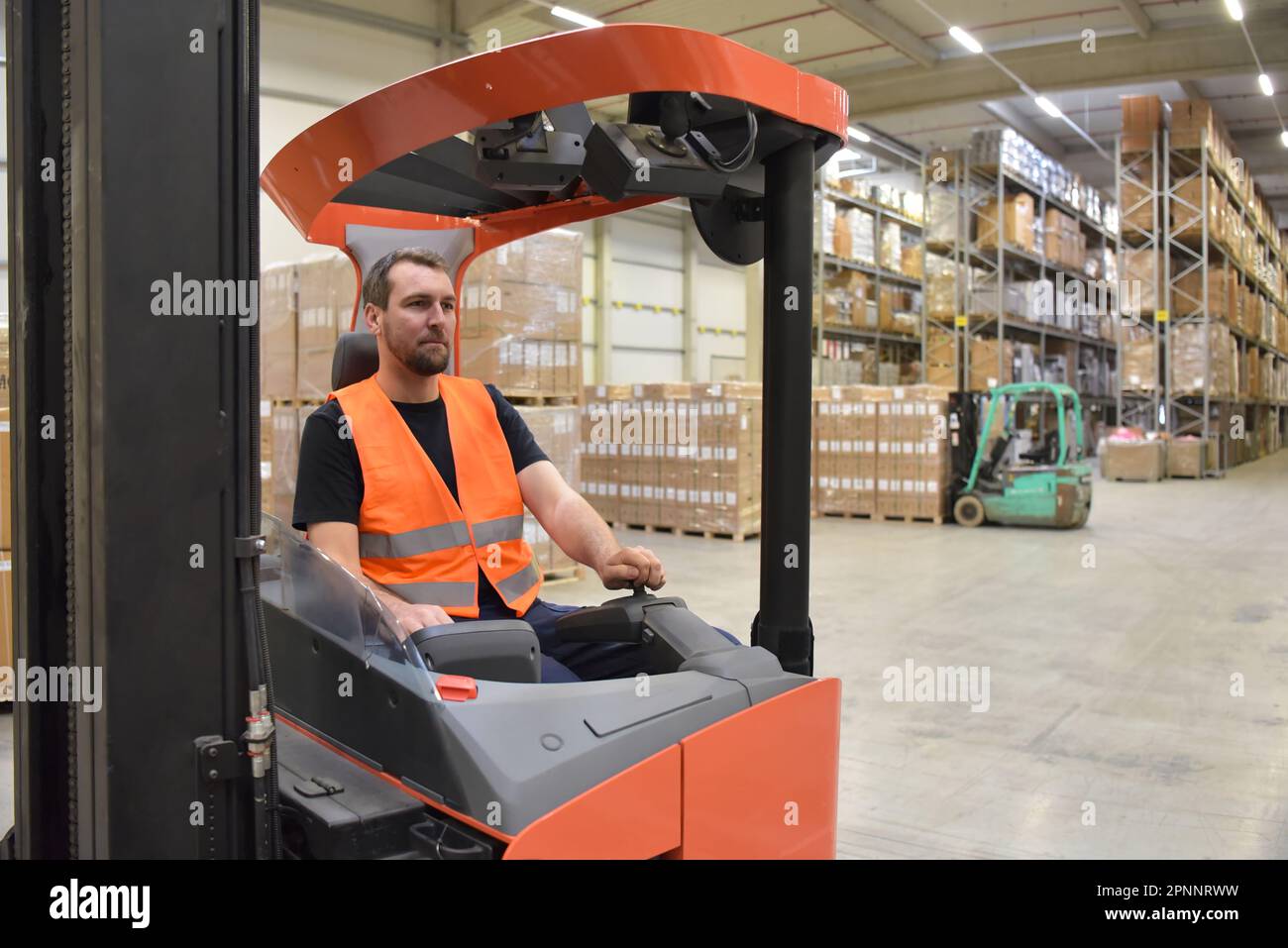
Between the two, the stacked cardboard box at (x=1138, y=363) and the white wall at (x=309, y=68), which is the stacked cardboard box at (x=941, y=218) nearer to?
the stacked cardboard box at (x=1138, y=363)

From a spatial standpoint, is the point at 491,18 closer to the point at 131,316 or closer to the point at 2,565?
the point at 2,565

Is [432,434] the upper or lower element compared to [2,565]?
upper

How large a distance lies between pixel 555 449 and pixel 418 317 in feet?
16.9

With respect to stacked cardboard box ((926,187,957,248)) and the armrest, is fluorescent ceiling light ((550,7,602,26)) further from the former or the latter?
the armrest

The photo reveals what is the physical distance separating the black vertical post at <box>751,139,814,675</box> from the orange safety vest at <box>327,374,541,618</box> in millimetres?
702

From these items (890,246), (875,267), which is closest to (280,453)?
(875,267)


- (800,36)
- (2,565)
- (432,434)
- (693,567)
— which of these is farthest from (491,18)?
(432,434)

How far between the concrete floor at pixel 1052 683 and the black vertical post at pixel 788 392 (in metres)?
1.39

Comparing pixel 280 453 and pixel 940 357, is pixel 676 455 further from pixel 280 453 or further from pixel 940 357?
pixel 940 357

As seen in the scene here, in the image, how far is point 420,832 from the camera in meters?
1.62

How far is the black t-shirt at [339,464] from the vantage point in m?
2.24

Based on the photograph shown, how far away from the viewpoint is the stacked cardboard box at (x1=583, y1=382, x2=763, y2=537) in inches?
388

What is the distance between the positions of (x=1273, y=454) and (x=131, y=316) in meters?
27.7

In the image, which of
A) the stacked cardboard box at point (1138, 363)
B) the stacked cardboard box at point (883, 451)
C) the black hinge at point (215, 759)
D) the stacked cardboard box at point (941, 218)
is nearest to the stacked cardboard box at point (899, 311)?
the stacked cardboard box at point (941, 218)
